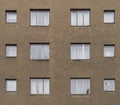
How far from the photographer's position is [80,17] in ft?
119

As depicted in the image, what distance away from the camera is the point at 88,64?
116 feet

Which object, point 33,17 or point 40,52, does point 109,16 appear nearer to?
point 33,17

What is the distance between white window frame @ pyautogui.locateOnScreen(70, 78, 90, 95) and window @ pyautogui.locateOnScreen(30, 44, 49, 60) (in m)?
2.76

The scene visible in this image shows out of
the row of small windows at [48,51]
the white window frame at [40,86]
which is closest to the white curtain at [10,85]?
the white window frame at [40,86]

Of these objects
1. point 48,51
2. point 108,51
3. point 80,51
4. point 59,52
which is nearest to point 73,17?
point 80,51

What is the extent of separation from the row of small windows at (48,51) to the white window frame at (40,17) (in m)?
1.67

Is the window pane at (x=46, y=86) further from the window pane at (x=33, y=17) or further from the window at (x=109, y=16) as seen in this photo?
the window at (x=109, y=16)

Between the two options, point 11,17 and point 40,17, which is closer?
point 11,17

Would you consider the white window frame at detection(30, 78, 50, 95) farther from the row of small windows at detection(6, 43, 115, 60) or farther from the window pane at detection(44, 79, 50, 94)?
the row of small windows at detection(6, 43, 115, 60)

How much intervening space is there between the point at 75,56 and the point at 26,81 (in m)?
4.11

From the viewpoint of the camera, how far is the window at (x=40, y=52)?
118 feet

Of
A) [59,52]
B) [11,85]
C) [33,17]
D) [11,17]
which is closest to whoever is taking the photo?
[11,85]

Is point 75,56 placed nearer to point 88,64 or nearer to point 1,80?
point 88,64

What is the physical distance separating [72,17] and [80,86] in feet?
17.1
